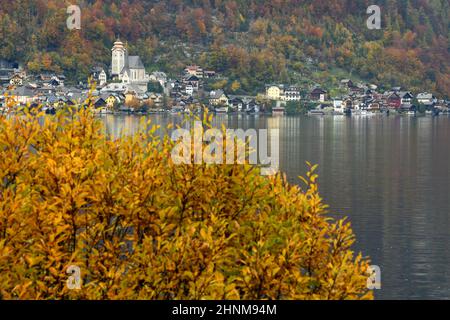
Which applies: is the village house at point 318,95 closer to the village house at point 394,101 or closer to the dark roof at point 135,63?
the village house at point 394,101

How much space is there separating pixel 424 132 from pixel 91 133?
93.5 m

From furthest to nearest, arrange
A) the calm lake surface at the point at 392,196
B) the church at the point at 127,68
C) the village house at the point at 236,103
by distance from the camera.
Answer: the church at the point at 127,68 → the village house at the point at 236,103 → the calm lake surface at the point at 392,196

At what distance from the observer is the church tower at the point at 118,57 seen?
176125 millimetres

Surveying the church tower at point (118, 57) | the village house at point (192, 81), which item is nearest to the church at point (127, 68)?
the church tower at point (118, 57)

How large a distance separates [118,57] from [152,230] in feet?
534

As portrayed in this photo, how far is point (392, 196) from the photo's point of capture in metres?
50.0

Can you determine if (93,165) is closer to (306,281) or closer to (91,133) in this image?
(91,133)

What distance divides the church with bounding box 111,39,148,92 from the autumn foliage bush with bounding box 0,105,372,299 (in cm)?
15182

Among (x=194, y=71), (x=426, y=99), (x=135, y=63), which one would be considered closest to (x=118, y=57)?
(x=135, y=63)

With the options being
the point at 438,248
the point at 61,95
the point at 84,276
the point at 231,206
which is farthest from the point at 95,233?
the point at 61,95

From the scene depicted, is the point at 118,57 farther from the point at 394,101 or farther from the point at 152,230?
the point at 152,230

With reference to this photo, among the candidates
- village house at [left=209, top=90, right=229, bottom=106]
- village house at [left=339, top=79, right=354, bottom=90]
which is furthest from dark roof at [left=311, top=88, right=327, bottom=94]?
village house at [left=209, top=90, right=229, bottom=106]

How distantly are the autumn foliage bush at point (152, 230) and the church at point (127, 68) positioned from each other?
152 m

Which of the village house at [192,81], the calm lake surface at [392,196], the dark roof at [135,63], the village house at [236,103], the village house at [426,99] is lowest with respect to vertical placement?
the calm lake surface at [392,196]
